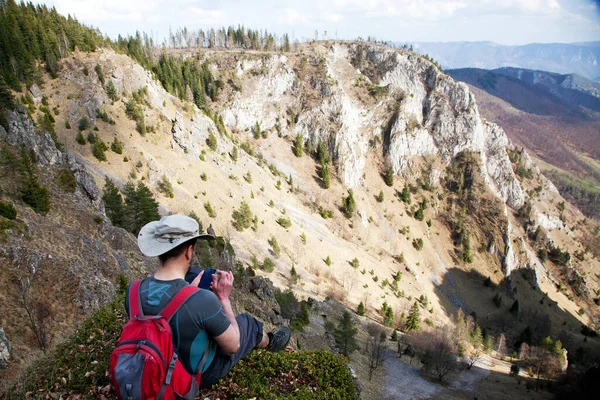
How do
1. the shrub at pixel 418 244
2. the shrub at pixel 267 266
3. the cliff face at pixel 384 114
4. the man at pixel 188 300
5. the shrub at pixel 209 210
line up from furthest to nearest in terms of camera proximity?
the cliff face at pixel 384 114, the shrub at pixel 418 244, the shrub at pixel 209 210, the shrub at pixel 267 266, the man at pixel 188 300

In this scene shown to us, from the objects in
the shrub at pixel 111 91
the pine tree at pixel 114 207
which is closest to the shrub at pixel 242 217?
the pine tree at pixel 114 207

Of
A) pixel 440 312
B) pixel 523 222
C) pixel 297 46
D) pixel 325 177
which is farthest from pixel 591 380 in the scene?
pixel 297 46

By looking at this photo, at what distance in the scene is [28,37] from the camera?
59.6 m

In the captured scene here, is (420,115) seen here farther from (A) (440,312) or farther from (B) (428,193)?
(A) (440,312)

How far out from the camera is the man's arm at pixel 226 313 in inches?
171

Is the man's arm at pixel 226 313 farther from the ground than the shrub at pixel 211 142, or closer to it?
farther from the ground

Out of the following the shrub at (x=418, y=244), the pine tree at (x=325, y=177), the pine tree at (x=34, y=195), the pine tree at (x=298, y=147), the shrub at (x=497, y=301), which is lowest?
the shrub at (x=497, y=301)

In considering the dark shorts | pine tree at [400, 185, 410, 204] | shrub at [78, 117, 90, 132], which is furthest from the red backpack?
pine tree at [400, 185, 410, 204]

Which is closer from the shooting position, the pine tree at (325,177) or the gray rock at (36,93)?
the gray rock at (36,93)

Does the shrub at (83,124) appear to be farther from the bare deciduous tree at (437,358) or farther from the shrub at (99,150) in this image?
the bare deciduous tree at (437,358)

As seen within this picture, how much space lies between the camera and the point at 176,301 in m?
3.92

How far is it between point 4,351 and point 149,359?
11.6m

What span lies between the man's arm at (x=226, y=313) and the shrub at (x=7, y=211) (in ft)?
61.6

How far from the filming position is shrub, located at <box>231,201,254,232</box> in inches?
2280
